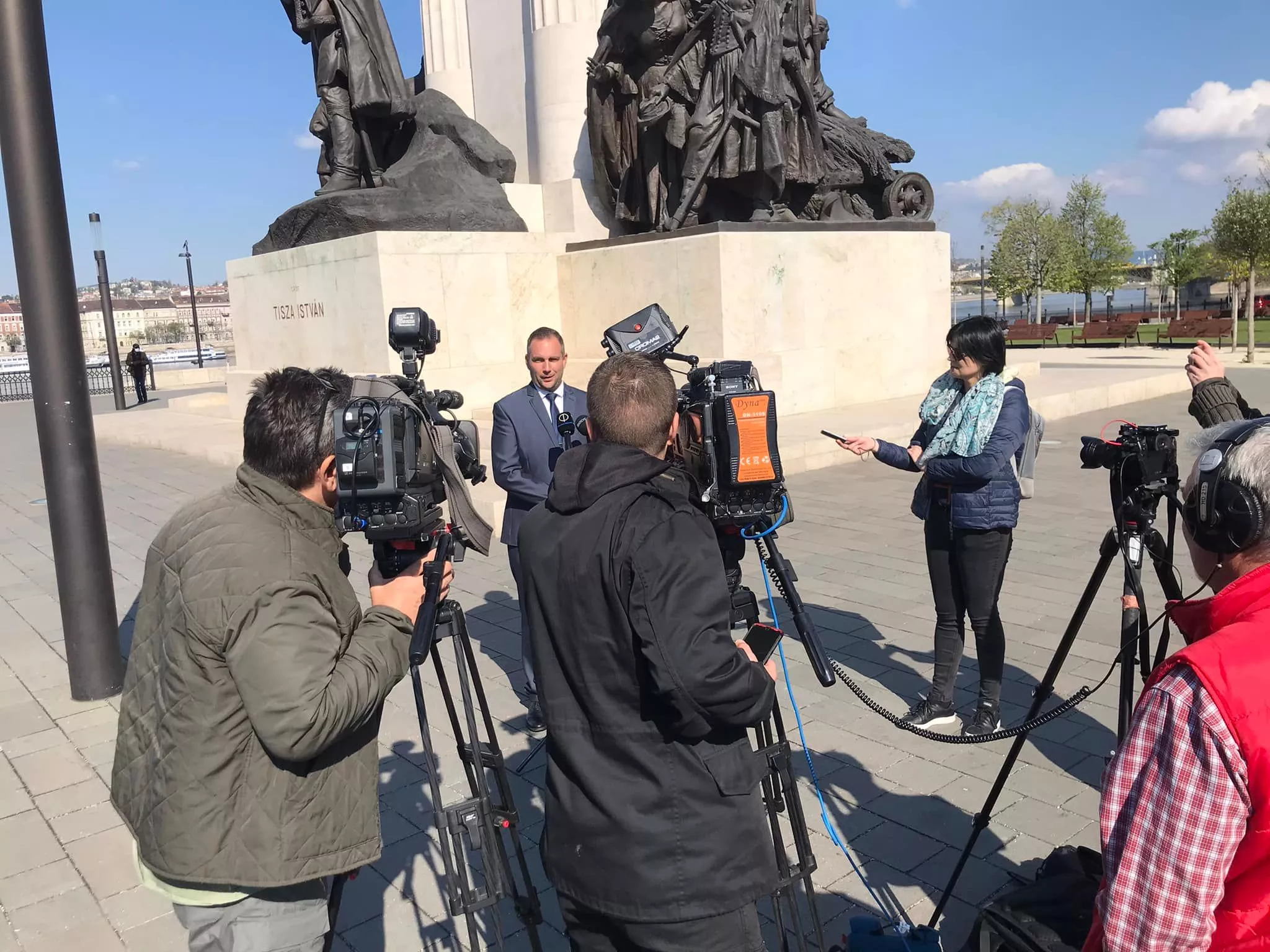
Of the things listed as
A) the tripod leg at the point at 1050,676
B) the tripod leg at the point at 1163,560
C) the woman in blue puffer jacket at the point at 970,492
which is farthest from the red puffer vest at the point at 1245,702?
the woman in blue puffer jacket at the point at 970,492

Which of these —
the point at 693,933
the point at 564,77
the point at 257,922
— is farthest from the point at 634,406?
the point at 564,77

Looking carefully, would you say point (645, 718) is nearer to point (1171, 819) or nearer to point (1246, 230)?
point (1171, 819)

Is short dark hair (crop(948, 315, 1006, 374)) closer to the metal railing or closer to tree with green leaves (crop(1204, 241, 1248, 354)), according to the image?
tree with green leaves (crop(1204, 241, 1248, 354))

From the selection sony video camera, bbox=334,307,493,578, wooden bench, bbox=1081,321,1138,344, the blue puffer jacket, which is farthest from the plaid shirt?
wooden bench, bbox=1081,321,1138,344

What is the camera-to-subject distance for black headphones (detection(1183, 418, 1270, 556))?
1608mm

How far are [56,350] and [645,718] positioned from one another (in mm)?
4649

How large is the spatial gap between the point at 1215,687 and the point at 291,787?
168 cm

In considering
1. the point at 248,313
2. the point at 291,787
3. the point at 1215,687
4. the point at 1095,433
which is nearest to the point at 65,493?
the point at 291,787

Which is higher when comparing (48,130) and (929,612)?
(48,130)

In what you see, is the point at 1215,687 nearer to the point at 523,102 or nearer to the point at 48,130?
the point at 48,130

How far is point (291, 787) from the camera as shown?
2.00 m

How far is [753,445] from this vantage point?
2367 mm

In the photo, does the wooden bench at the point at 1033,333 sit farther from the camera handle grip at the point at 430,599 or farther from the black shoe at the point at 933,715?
the camera handle grip at the point at 430,599

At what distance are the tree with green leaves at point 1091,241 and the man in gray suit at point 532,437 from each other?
45.3 m
